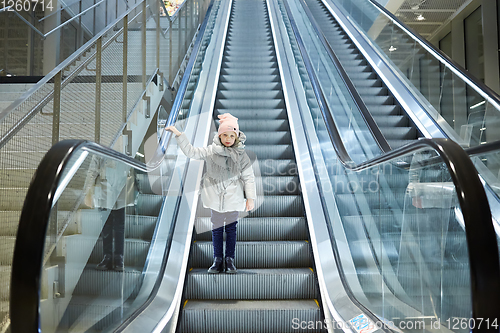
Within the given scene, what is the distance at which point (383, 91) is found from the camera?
6.01m

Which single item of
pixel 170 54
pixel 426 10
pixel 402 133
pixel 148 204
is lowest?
pixel 148 204

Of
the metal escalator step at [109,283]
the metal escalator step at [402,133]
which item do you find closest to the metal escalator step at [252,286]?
the metal escalator step at [109,283]

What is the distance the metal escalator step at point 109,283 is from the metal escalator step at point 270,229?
1314mm

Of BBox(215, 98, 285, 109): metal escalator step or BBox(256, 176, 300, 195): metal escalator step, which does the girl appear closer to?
BBox(256, 176, 300, 195): metal escalator step

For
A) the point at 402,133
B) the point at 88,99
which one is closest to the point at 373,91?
the point at 402,133

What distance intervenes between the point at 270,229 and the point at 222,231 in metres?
0.63

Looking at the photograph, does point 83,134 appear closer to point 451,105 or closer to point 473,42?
point 451,105

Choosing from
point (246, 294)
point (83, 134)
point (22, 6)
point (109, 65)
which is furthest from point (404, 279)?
point (22, 6)

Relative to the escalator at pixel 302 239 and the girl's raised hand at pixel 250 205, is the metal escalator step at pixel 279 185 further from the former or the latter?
the girl's raised hand at pixel 250 205

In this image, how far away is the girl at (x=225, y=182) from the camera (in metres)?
3.47

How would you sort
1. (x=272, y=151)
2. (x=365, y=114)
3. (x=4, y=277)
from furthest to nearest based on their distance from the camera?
(x=272, y=151) < (x=365, y=114) < (x=4, y=277)

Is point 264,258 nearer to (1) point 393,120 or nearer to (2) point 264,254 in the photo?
(2) point 264,254

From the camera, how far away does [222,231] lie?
345 cm

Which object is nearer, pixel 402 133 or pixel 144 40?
pixel 144 40
